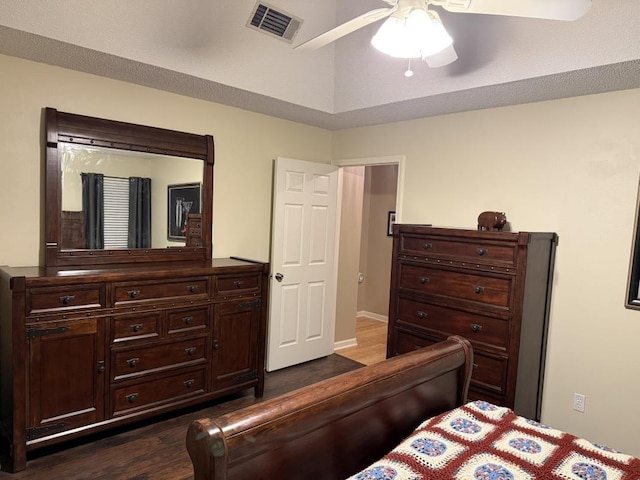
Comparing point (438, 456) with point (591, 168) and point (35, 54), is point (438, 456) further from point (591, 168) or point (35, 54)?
point (35, 54)

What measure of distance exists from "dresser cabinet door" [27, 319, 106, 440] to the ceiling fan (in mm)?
2084

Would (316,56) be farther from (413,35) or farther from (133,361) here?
(133,361)

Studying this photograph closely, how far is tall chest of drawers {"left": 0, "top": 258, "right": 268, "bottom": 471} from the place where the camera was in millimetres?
2324

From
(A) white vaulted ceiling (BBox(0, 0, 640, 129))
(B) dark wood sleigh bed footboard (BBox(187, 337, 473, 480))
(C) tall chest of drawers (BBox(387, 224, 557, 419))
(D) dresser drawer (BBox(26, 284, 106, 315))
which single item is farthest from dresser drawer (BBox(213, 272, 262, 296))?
(B) dark wood sleigh bed footboard (BBox(187, 337, 473, 480))

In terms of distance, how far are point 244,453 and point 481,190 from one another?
279cm

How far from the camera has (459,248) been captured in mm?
2885

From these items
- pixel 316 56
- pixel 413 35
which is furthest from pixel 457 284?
pixel 316 56

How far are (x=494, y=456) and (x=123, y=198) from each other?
282 cm

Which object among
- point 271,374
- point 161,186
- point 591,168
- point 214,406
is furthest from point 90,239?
point 591,168

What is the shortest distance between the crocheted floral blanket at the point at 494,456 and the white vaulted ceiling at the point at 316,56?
197 cm

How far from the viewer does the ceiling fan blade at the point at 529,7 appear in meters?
1.58

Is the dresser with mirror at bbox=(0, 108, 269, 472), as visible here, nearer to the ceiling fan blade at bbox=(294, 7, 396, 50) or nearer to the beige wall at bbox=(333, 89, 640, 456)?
the ceiling fan blade at bbox=(294, 7, 396, 50)

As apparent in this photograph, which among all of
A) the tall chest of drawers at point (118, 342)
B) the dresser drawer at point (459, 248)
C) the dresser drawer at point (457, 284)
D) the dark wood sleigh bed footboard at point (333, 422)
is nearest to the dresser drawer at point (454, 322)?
the dresser drawer at point (457, 284)

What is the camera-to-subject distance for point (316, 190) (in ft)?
13.7
